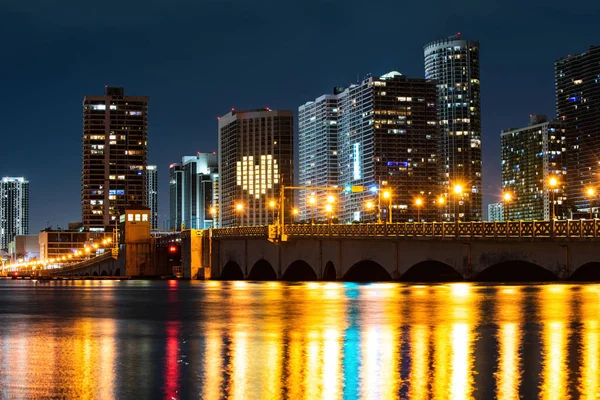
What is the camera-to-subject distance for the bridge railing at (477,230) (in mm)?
58531

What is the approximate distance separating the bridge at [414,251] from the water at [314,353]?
59.1 feet

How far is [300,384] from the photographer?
1936 cm

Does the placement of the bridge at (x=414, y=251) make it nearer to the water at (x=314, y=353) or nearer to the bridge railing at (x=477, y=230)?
the bridge railing at (x=477, y=230)

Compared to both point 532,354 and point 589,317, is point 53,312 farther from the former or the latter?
point 532,354

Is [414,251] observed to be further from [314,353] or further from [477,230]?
[314,353]

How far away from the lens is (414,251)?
250ft

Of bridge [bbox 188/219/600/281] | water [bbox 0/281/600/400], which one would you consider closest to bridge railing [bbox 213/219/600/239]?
bridge [bbox 188/219/600/281]

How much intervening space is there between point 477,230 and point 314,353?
150ft

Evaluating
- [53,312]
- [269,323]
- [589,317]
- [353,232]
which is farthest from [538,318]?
[353,232]

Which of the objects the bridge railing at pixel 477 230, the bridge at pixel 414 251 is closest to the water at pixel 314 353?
the bridge railing at pixel 477 230

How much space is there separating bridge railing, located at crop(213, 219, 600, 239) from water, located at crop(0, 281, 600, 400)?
1625 centimetres

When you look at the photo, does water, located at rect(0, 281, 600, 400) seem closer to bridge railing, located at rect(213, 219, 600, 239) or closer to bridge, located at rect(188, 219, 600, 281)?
bridge railing, located at rect(213, 219, 600, 239)

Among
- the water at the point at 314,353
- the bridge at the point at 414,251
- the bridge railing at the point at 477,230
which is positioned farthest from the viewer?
the bridge at the point at 414,251

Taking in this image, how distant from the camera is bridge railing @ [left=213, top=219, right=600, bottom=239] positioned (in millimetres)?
58531
